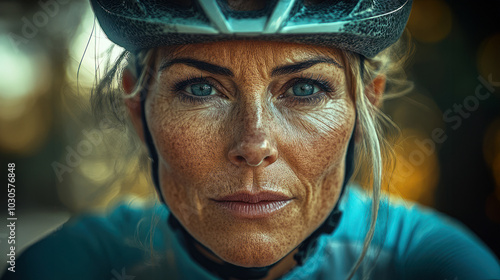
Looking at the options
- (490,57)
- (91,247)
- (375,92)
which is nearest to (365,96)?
(375,92)

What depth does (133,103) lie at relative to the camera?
1817 mm

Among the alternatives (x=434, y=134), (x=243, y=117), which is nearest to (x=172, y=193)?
(x=243, y=117)

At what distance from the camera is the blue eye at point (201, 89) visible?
1549 millimetres

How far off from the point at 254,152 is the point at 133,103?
2.34 feet

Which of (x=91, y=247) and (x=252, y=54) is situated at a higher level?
(x=252, y=54)

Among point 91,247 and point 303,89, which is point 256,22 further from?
point 91,247

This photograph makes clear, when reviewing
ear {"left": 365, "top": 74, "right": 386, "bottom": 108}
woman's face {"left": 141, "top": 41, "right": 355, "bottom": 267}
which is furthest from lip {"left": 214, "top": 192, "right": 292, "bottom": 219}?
ear {"left": 365, "top": 74, "right": 386, "bottom": 108}

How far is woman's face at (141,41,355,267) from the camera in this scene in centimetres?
145

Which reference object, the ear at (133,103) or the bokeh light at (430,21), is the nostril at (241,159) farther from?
the bokeh light at (430,21)

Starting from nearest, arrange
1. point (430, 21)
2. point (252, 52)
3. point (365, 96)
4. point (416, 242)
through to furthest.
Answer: point (252, 52)
point (365, 96)
point (416, 242)
point (430, 21)

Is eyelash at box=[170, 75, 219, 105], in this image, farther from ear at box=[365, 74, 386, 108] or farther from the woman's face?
ear at box=[365, 74, 386, 108]

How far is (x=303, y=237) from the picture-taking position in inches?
64.2

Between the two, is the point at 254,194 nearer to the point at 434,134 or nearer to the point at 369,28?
the point at 369,28

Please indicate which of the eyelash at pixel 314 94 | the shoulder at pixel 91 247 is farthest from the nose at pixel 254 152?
the shoulder at pixel 91 247
